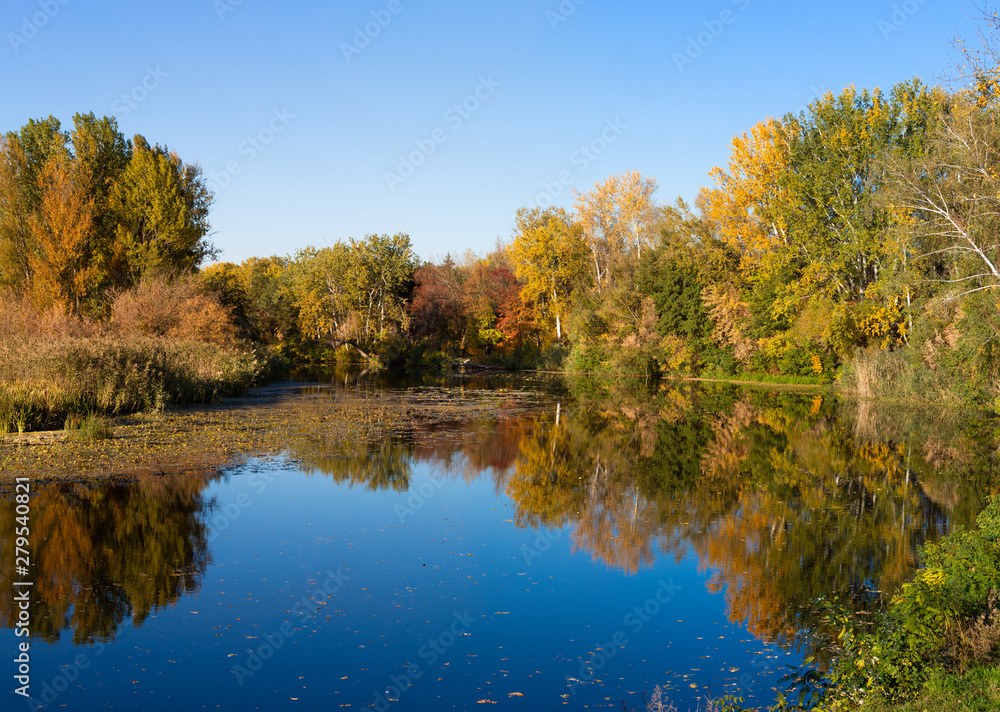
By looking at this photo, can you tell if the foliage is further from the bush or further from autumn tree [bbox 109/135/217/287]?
the bush

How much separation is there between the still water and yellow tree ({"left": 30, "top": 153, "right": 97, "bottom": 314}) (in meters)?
22.0

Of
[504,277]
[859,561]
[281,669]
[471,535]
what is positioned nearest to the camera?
[281,669]

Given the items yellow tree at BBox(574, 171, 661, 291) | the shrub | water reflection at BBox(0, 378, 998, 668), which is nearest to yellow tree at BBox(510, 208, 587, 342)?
yellow tree at BBox(574, 171, 661, 291)

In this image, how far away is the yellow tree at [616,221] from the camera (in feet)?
163

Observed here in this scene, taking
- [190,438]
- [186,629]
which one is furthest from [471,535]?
[190,438]

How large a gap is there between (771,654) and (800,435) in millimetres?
14636

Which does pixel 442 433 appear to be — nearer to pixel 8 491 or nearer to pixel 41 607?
pixel 8 491

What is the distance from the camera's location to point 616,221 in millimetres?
51000

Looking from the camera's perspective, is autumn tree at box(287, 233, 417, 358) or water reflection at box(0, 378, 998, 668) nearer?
water reflection at box(0, 378, 998, 668)

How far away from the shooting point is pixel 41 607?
7.01m

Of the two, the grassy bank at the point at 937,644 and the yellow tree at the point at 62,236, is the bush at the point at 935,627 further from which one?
the yellow tree at the point at 62,236

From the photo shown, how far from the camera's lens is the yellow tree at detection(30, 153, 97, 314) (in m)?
32.2

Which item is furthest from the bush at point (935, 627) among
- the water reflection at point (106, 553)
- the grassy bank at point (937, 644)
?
the water reflection at point (106, 553)

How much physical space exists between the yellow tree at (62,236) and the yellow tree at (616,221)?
30.9 m
